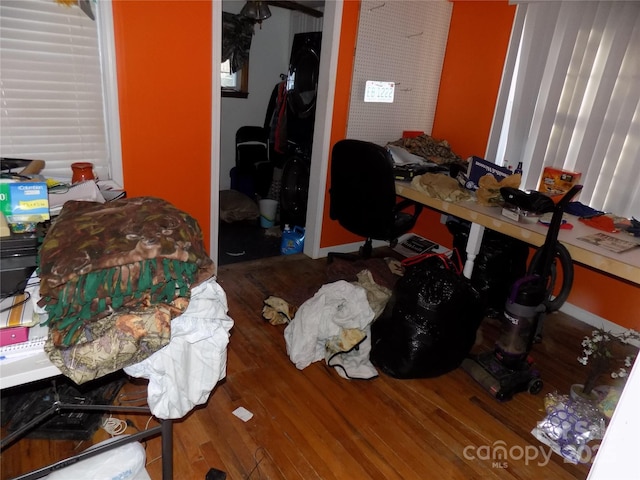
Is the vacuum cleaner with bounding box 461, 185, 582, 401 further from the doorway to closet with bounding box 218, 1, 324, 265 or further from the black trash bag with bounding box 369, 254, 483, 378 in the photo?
the doorway to closet with bounding box 218, 1, 324, 265

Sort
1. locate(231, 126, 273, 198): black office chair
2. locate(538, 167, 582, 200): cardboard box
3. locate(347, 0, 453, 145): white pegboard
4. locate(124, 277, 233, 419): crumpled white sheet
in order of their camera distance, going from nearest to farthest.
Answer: locate(124, 277, 233, 419): crumpled white sheet < locate(538, 167, 582, 200): cardboard box < locate(347, 0, 453, 145): white pegboard < locate(231, 126, 273, 198): black office chair

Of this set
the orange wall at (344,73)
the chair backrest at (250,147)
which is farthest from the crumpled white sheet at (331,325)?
the chair backrest at (250,147)

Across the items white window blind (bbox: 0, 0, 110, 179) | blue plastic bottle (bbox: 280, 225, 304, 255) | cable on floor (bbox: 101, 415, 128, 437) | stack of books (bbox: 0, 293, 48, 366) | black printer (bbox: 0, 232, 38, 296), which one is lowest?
cable on floor (bbox: 101, 415, 128, 437)

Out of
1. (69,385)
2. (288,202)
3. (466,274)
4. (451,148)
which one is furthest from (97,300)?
(451,148)

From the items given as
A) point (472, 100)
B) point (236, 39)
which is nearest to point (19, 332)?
point (472, 100)

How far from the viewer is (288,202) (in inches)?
150

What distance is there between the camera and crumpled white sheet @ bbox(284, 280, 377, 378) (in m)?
2.23

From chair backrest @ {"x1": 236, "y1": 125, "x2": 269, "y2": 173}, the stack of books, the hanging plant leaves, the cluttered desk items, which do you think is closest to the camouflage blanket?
the stack of books

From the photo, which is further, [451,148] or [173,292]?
[451,148]

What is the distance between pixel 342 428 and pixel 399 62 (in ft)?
8.83

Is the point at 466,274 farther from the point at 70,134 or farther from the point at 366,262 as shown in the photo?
the point at 70,134

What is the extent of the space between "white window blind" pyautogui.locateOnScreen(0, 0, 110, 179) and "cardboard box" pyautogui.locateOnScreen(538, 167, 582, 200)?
277cm

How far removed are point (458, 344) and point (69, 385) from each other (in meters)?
1.84

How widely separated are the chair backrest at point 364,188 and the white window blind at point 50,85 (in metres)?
1.45
